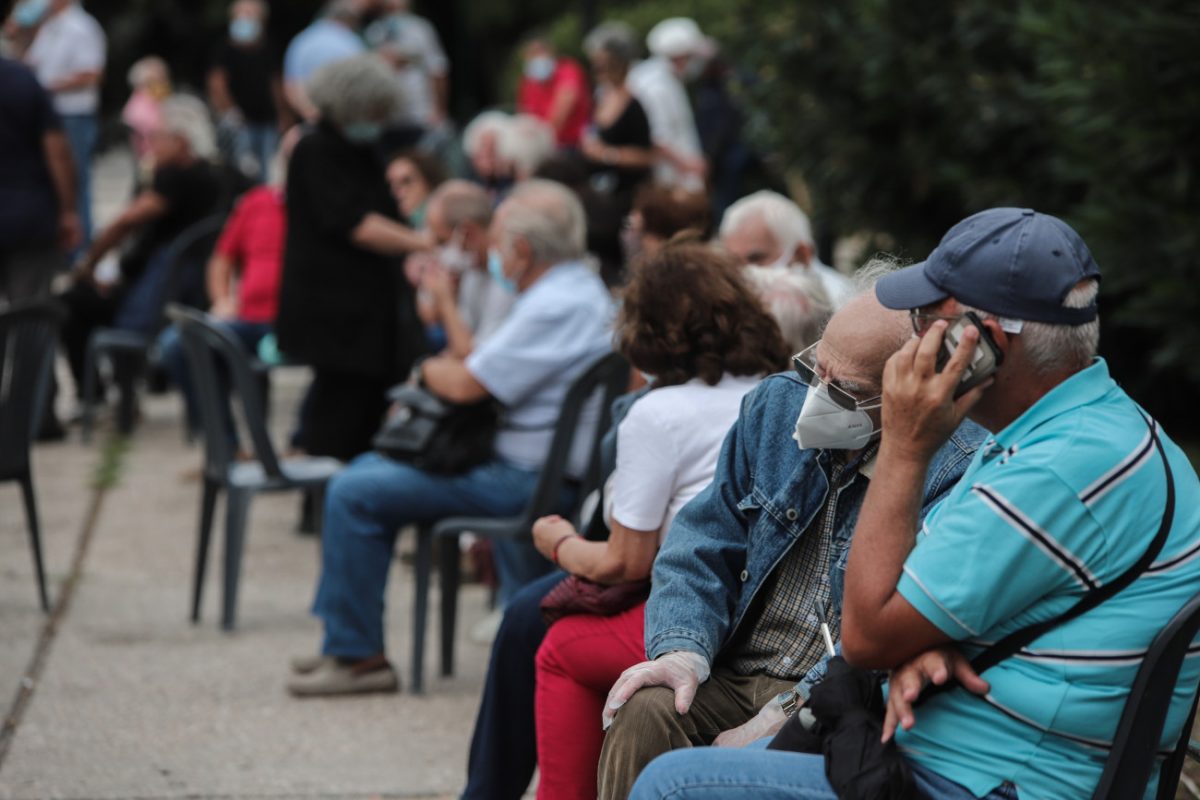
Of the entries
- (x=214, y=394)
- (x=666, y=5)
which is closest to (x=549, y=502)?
(x=214, y=394)

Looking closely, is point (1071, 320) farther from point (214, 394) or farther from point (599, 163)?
point (599, 163)

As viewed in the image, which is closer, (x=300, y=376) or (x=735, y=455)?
(x=735, y=455)

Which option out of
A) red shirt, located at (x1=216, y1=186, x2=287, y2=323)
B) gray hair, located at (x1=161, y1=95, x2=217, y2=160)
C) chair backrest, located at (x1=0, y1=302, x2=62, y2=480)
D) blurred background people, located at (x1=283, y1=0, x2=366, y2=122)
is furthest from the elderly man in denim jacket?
blurred background people, located at (x1=283, y1=0, x2=366, y2=122)

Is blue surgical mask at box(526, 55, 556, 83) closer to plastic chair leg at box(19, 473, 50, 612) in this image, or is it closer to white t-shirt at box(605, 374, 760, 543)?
plastic chair leg at box(19, 473, 50, 612)

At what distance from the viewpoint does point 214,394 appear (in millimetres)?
5758

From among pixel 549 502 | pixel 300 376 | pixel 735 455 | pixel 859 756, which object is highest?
pixel 735 455

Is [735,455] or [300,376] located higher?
[735,455]

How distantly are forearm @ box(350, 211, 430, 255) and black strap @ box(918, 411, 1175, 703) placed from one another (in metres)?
4.28

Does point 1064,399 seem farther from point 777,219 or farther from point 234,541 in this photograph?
point 234,541

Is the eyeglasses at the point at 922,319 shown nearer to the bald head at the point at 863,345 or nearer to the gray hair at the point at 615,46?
the bald head at the point at 863,345

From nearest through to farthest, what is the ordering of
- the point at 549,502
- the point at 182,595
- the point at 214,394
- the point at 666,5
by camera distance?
the point at 549,502 < the point at 214,394 < the point at 182,595 < the point at 666,5

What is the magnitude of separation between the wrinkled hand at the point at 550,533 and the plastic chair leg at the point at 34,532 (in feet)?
9.11

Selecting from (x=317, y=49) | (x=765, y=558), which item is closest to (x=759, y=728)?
(x=765, y=558)

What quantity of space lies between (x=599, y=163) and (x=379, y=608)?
19.5ft
